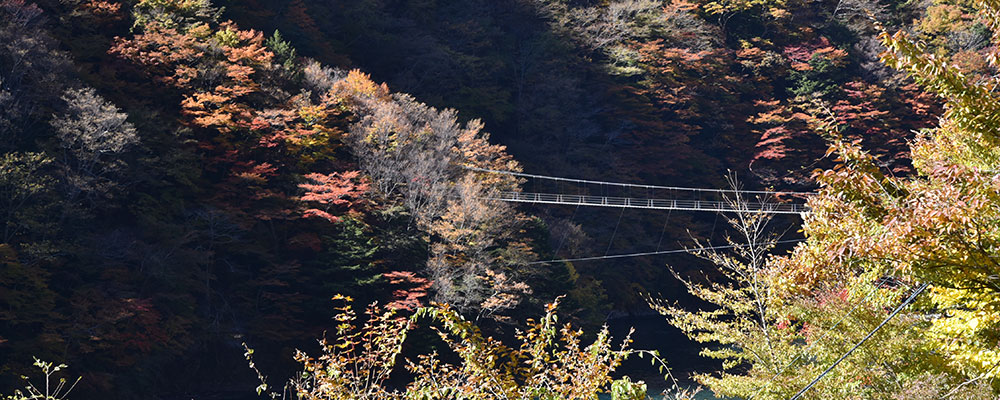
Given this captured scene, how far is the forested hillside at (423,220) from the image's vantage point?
16.8 ft

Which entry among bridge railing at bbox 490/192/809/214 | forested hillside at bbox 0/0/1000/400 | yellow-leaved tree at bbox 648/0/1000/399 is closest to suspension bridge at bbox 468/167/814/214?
bridge railing at bbox 490/192/809/214

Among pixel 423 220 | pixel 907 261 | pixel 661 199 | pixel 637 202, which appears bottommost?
pixel 661 199

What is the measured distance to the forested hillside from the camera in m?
5.13

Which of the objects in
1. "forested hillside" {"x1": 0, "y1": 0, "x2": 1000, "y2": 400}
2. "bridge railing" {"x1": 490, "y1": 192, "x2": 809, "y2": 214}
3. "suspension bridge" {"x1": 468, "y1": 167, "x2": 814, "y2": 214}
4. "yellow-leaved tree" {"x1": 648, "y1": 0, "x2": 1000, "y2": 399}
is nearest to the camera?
"yellow-leaved tree" {"x1": 648, "y1": 0, "x2": 1000, "y2": 399}

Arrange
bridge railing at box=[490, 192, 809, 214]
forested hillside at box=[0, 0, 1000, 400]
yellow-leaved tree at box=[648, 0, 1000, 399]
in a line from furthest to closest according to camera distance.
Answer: bridge railing at box=[490, 192, 809, 214], forested hillside at box=[0, 0, 1000, 400], yellow-leaved tree at box=[648, 0, 1000, 399]

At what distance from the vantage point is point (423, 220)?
21.4 meters

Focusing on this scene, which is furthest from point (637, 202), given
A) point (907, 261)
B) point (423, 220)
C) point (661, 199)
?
point (907, 261)

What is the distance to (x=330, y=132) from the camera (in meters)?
21.5

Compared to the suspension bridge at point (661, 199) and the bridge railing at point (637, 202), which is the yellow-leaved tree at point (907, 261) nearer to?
the bridge railing at point (637, 202)

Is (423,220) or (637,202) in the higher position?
(423,220)

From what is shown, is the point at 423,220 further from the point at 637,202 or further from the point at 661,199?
the point at 661,199

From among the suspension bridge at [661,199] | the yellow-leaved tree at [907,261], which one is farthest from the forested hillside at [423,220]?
the suspension bridge at [661,199]

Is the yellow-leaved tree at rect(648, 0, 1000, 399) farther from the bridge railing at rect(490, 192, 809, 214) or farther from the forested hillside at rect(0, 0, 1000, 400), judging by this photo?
the bridge railing at rect(490, 192, 809, 214)

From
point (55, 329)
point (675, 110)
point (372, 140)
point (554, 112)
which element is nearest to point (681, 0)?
point (675, 110)
